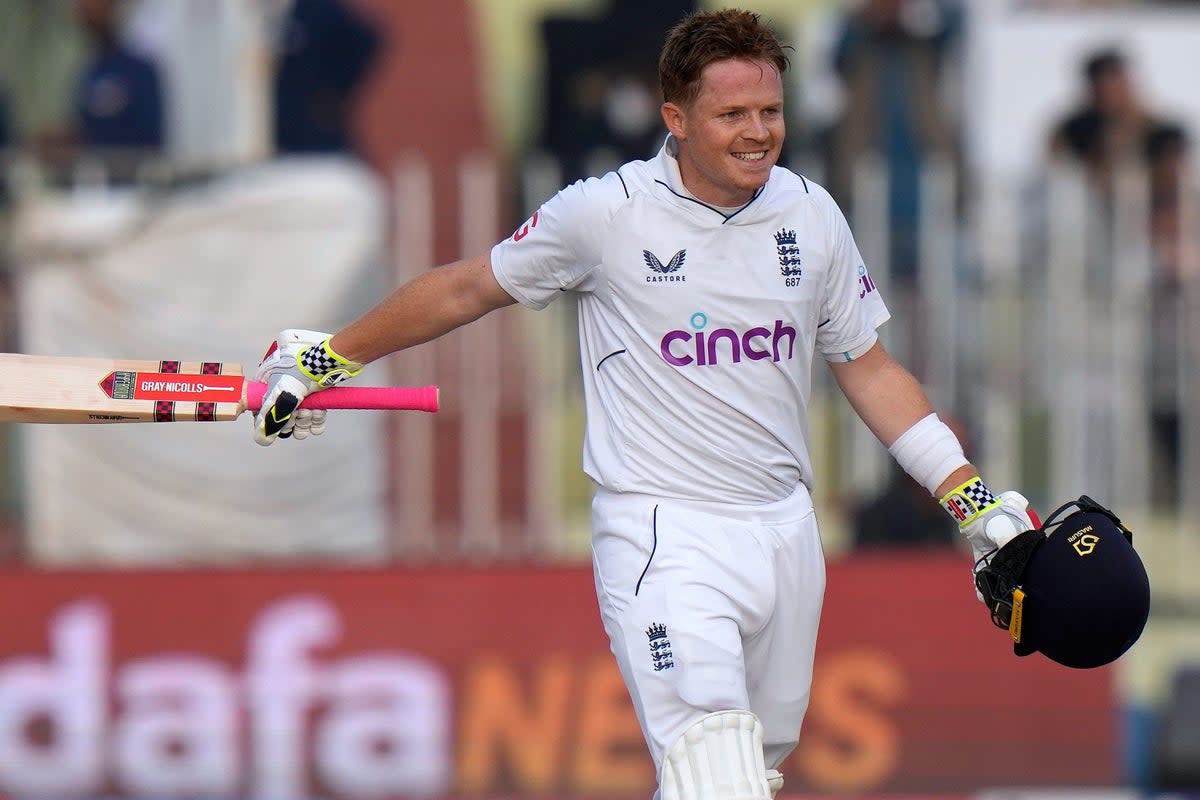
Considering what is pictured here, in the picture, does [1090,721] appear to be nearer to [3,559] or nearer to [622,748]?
[622,748]

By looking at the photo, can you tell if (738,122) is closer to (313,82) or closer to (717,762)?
(717,762)

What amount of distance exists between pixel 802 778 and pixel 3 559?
354cm

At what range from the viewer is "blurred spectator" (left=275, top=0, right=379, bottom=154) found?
31.0 ft

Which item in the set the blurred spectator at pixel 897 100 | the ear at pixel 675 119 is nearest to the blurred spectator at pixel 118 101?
the blurred spectator at pixel 897 100

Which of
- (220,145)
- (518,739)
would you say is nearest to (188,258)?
(220,145)

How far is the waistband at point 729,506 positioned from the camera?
14.0 ft

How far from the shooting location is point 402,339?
14.5ft

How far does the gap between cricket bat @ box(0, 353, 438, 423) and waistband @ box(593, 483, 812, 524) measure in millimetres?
601

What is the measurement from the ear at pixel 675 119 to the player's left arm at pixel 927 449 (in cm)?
66

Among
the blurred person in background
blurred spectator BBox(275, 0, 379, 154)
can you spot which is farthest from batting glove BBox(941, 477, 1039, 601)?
blurred spectator BBox(275, 0, 379, 154)

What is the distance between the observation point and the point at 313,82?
956 cm

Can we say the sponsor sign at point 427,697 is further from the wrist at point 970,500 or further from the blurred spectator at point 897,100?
the wrist at point 970,500

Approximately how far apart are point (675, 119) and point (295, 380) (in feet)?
3.41

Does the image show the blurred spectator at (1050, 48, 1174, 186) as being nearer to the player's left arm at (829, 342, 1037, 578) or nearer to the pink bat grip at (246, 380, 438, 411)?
the player's left arm at (829, 342, 1037, 578)
